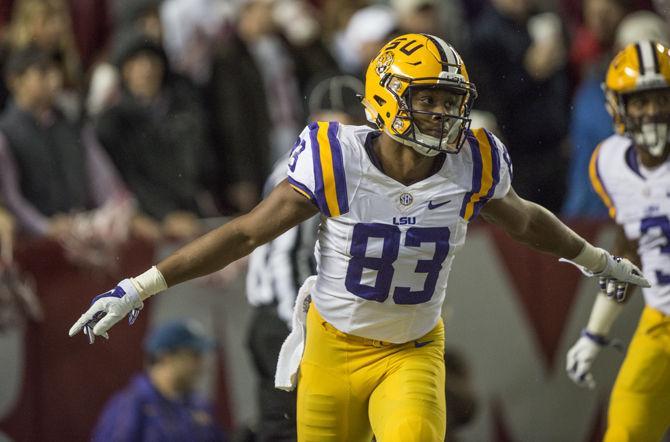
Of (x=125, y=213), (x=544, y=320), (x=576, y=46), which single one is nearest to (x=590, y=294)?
(x=544, y=320)

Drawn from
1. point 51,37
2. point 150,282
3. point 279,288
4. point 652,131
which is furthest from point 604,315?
point 51,37

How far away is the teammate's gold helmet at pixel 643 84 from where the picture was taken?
5.69 metres

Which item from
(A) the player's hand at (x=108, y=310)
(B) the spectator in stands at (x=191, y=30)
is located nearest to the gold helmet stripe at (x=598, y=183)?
(A) the player's hand at (x=108, y=310)

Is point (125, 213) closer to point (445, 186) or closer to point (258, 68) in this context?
point (258, 68)

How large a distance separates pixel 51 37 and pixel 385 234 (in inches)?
136

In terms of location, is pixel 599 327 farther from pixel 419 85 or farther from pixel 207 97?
pixel 207 97

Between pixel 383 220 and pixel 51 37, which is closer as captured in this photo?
pixel 383 220

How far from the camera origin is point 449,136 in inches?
195

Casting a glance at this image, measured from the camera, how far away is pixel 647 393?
5.74 m

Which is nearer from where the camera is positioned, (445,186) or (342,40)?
(445,186)

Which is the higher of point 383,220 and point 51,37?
point 383,220

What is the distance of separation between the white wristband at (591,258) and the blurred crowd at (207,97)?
1128mm

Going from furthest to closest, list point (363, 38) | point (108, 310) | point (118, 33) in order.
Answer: point (118, 33) → point (363, 38) → point (108, 310)

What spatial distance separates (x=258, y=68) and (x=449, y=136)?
11.2 feet
